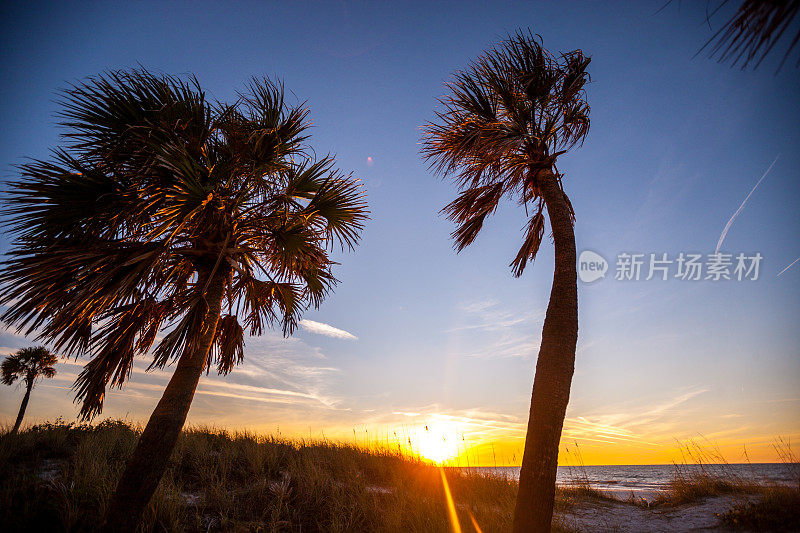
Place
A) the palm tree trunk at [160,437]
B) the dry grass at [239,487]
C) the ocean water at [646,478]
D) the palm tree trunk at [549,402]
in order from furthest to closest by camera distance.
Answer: the ocean water at [646,478]
the dry grass at [239,487]
the palm tree trunk at [160,437]
the palm tree trunk at [549,402]

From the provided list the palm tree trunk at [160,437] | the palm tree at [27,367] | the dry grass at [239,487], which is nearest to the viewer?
the palm tree trunk at [160,437]

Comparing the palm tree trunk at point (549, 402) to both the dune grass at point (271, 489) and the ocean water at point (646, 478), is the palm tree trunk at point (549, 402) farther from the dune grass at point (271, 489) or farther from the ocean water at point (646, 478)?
the ocean water at point (646, 478)

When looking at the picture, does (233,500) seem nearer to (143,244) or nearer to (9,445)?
(143,244)

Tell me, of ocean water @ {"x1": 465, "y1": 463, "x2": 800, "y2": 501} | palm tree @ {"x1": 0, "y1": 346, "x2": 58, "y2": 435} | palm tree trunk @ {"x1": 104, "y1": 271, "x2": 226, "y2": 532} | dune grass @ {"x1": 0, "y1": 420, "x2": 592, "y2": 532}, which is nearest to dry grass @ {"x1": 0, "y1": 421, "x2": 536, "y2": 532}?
dune grass @ {"x1": 0, "y1": 420, "x2": 592, "y2": 532}

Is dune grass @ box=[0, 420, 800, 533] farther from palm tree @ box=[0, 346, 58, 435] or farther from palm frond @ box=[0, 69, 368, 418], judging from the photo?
Answer: palm tree @ box=[0, 346, 58, 435]

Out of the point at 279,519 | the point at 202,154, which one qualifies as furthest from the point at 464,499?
the point at 202,154

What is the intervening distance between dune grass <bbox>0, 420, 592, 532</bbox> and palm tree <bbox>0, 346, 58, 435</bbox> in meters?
24.2

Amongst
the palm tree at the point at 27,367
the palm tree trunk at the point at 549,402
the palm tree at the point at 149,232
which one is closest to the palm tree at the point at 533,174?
the palm tree trunk at the point at 549,402

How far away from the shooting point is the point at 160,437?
430cm

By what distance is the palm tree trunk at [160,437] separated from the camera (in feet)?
13.0

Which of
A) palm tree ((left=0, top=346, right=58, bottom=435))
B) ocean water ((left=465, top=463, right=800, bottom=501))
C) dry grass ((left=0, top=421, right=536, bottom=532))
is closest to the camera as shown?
dry grass ((left=0, top=421, right=536, bottom=532))

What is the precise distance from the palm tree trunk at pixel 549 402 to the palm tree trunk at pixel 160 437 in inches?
171

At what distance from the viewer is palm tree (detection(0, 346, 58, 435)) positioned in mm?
23969

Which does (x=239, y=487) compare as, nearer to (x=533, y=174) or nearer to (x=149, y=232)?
(x=149, y=232)
